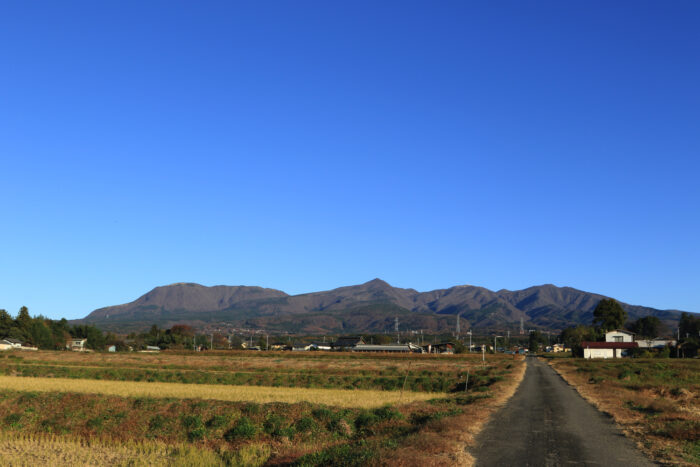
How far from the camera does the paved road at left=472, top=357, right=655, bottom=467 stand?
17.0 metres

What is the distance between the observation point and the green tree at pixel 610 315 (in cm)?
16088

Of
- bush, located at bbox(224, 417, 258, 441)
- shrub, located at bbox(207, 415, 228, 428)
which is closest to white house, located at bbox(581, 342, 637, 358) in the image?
shrub, located at bbox(207, 415, 228, 428)

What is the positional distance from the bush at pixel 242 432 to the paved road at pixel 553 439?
10.2m

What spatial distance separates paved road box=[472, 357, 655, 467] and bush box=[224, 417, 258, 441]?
10.2 meters

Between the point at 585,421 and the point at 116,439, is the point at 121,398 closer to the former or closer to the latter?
the point at 116,439

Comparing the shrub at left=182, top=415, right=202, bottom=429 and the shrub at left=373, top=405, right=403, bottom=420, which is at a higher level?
the shrub at left=373, top=405, right=403, bottom=420

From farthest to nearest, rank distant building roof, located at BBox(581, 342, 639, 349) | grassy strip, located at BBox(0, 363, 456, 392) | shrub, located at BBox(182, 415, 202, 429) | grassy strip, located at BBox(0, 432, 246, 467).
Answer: distant building roof, located at BBox(581, 342, 639, 349), grassy strip, located at BBox(0, 363, 456, 392), shrub, located at BBox(182, 415, 202, 429), grassy strip, located at BBox(0, 432, 246, 467)

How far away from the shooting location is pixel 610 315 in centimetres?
16288

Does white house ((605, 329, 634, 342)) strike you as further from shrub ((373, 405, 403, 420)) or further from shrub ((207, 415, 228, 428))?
shrub ((207, 415, 228, 428))

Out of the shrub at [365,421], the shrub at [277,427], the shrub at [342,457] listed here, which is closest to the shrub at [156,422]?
the shrub at [277,427]

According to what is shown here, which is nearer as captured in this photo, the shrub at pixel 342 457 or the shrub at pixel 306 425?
the shrub at pixel 342 457

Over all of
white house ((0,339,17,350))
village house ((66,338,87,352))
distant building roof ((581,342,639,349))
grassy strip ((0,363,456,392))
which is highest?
grassy strip ((0,363,456,392))

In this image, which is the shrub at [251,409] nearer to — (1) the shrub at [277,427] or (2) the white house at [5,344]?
(1) the shrub at [277,427]

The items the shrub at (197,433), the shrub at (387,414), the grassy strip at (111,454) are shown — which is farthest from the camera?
the shrub at (387,414)
